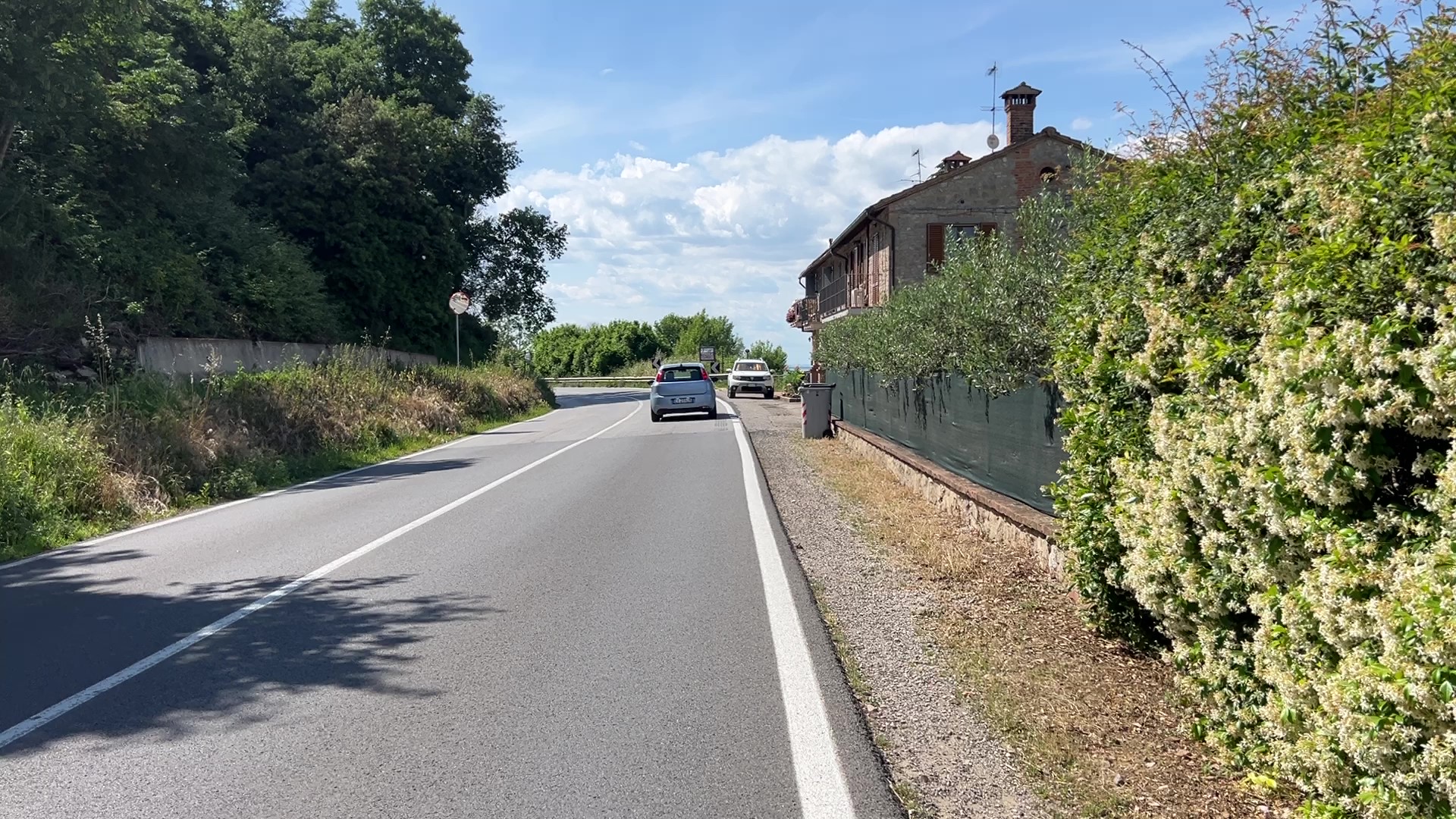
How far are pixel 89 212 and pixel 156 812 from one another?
72.2 ft

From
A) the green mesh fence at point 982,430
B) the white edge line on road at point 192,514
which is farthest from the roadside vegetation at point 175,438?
the green mesh fence at point 982,430

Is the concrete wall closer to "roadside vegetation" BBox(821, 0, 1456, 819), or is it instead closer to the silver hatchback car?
the silver hatchback car

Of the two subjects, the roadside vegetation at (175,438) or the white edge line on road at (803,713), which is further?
the roadside vegetation at (175,438)

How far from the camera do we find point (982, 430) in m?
9.80

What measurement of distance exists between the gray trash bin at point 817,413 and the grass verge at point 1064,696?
1262 cm

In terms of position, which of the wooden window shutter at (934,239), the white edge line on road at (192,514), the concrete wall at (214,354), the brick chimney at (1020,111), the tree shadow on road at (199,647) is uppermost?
the brick chimney at (1020,111)

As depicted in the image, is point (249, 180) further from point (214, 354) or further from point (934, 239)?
point (934, 239)

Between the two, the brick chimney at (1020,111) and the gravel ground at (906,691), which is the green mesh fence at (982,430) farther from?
the brick chimney at (1020,111)

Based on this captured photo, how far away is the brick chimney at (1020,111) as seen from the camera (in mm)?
35969

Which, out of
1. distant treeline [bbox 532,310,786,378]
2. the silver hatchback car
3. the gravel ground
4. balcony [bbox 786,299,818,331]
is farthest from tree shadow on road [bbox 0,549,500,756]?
distant treeline [bbox 532,310,786,378]

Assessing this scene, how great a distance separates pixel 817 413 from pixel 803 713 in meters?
16.5

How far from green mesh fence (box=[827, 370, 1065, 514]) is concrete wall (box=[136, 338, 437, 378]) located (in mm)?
12088

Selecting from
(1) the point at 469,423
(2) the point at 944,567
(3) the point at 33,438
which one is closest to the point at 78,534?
(3) the point at 33,438

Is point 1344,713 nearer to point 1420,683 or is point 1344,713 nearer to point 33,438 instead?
point 1420,683
